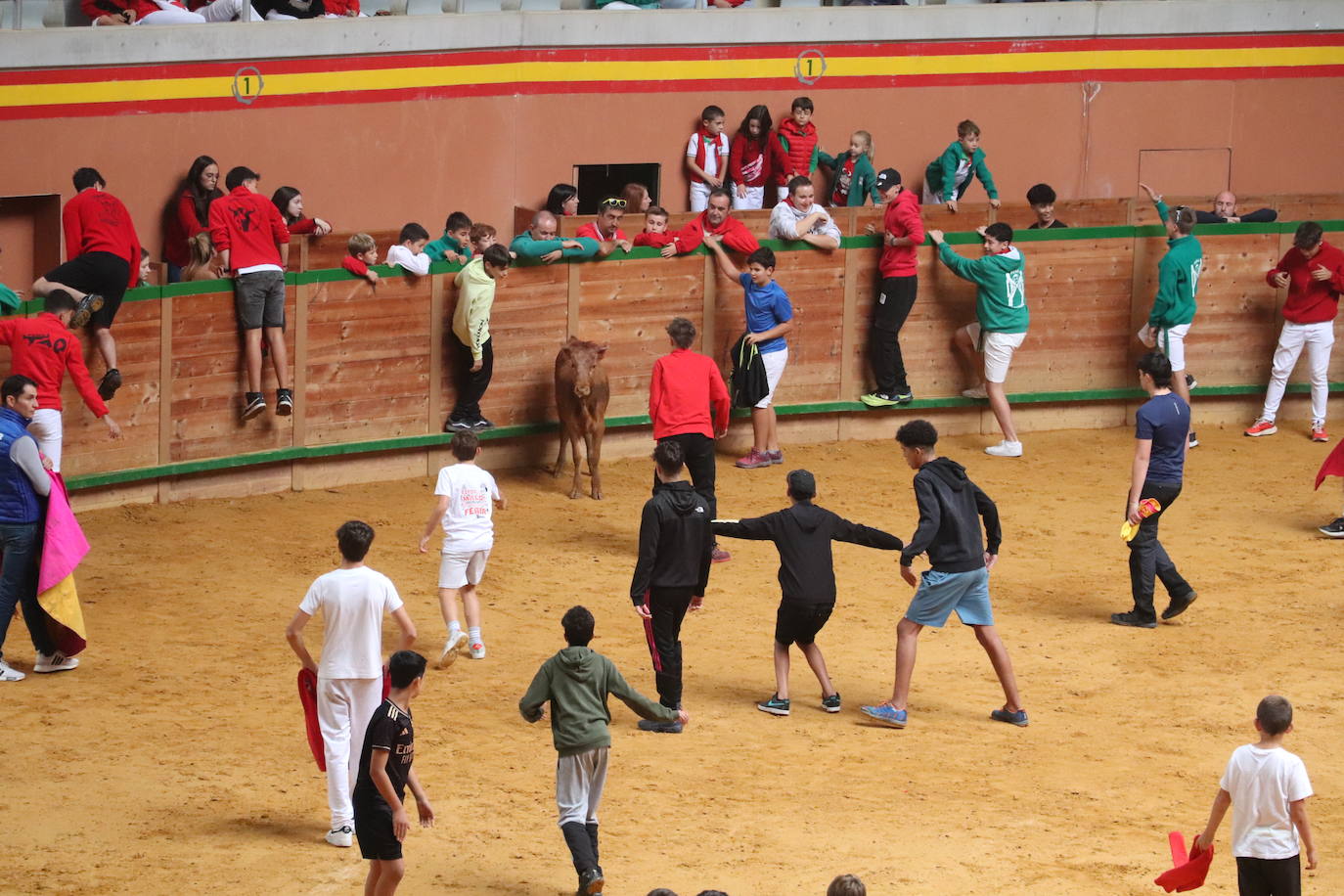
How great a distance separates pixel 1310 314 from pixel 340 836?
1240cm

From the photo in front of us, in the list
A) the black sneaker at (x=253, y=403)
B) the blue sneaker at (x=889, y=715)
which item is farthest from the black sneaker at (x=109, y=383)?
the blue sneaker at (x=889, y=715)

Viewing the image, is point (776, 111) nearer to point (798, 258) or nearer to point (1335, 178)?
point (798, 258)

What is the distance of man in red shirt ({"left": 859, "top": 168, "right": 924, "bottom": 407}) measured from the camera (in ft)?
60.3

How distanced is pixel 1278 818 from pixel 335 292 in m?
10.1

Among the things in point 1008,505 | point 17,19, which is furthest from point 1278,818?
point 17,19

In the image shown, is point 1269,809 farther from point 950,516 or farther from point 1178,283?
point 1178,283

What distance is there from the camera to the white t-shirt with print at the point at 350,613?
9.45 metres

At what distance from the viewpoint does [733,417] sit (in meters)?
18.3

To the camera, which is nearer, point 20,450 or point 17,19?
point 20,450

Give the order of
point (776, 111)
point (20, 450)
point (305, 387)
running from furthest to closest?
point (776, 111)
point (305, 387)
point (20, 450)

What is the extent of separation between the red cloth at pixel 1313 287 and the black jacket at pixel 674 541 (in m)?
A: 9.65

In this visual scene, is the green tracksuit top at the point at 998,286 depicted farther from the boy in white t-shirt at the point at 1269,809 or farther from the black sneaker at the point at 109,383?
the boy in white t-shirt at the point at 1269,809

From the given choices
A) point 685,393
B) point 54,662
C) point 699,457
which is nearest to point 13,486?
point 54,662

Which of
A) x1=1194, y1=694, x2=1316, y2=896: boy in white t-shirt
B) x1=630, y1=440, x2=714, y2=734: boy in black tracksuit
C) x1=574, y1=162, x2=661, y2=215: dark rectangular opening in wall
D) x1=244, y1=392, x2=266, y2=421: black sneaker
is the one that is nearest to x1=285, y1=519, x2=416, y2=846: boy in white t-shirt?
x1=630, y1=440, x2=714, y2=734: boy in black tracksuit
